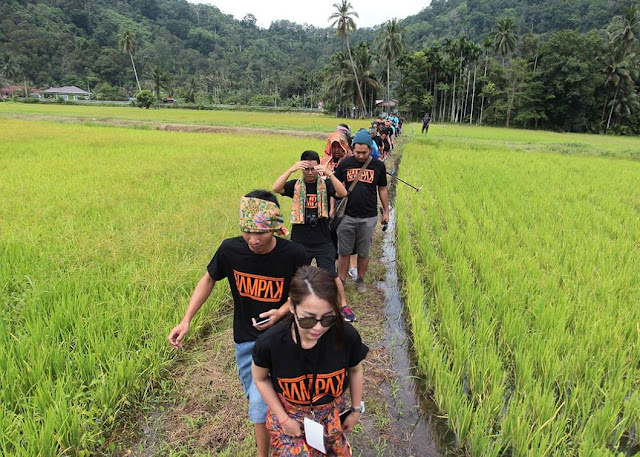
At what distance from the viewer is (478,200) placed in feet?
23.2

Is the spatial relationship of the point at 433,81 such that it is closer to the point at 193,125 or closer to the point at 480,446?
the point at 193,125

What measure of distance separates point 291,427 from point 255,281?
65 cm

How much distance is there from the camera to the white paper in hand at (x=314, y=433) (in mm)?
1358

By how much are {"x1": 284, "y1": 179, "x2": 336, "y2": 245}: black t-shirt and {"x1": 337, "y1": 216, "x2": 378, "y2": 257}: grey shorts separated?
23.6 inches

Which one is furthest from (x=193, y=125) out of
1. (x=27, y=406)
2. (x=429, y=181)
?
(x=27, y=406)

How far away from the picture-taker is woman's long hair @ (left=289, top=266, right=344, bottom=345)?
129 centimetres

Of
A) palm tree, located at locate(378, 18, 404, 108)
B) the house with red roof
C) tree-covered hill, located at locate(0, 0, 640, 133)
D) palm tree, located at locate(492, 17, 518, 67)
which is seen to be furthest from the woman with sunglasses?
the house with red roof

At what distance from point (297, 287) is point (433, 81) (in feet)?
159

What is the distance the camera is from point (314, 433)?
1.38m

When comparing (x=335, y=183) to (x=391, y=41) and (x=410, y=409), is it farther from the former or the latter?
(x=391, y=41)

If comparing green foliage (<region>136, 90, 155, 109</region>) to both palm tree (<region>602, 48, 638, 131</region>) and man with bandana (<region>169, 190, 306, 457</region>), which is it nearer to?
palm tree (<region>602, 48, 638, 131</region>)

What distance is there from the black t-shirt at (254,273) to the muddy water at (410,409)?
1166 millimetres

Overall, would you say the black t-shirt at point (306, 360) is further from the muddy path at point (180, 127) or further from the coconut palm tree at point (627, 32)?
the coconut palm tree at point (627, 32)

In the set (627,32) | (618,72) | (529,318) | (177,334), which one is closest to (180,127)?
(529,318)
